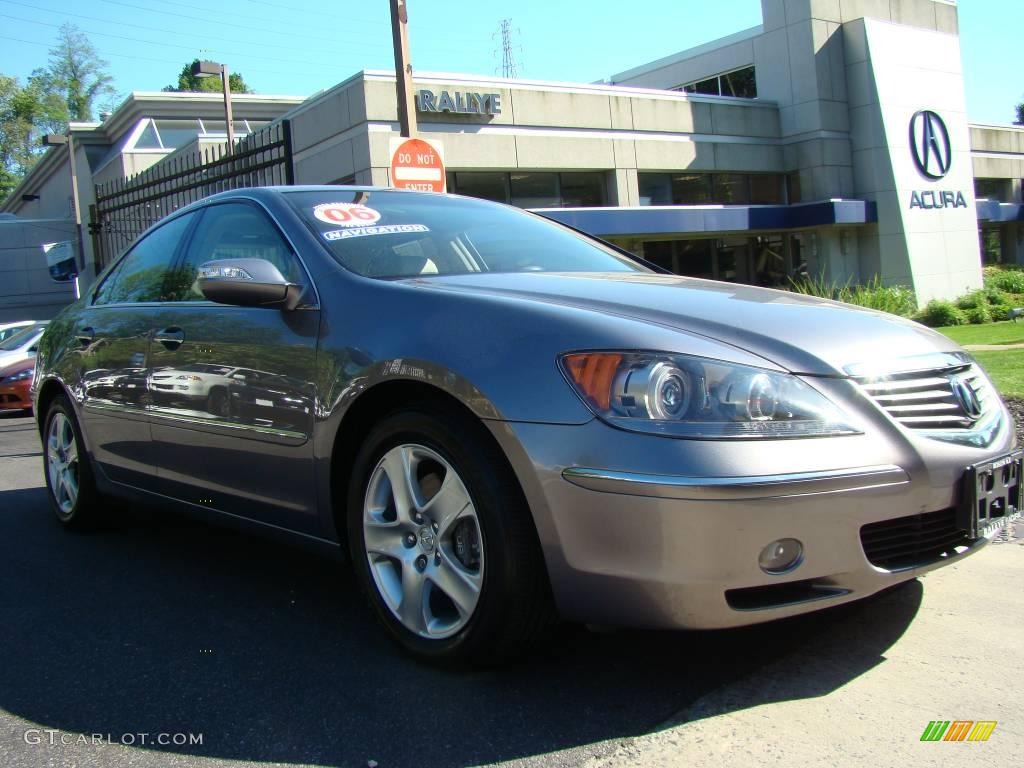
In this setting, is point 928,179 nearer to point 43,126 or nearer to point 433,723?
point 433,723

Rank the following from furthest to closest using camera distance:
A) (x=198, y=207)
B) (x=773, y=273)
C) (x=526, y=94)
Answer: (x=773, y=273)
(x=526, y=94)
(x=198, y=207)

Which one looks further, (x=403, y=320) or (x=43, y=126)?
(x=43, y=126)

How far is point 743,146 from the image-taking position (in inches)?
973

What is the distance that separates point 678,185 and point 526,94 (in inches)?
212

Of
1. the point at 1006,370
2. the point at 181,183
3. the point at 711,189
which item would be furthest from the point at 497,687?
the point at 711,189

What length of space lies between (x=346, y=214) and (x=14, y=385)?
1183 cm

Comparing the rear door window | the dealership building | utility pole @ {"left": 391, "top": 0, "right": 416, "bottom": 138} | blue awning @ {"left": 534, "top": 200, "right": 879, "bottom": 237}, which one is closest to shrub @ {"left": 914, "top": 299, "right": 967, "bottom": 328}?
the dealership building

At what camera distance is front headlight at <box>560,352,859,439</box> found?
2.41m

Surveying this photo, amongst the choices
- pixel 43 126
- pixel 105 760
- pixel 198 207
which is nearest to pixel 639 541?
pixel 105 760

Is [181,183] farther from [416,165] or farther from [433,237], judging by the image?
[433,237]

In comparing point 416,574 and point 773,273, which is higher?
point 773,273

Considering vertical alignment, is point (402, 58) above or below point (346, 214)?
above

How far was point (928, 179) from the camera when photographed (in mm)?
26391

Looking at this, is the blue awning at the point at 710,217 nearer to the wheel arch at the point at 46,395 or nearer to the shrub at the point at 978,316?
the shrub at the point at 978,316
